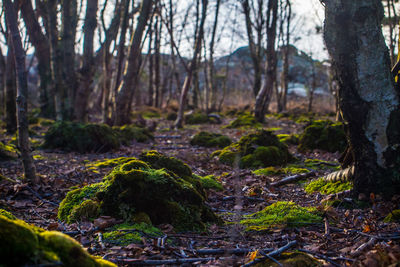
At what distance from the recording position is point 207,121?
A: 750 inches

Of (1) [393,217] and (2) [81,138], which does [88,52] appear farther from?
(1) [393,217]

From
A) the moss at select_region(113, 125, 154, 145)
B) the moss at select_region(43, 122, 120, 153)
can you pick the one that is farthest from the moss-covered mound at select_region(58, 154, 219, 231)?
the moss at select_region(113, 125, 154, 145)

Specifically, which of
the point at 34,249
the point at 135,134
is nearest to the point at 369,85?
the point at 34,249

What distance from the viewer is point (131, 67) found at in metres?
13.2

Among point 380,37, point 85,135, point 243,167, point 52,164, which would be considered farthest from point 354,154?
point 85,135

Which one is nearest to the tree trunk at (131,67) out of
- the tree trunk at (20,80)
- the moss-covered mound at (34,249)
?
the tree trunk at (20,80)

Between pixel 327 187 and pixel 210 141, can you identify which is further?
pixel 210 141

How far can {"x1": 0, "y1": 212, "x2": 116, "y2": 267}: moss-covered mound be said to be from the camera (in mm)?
1643

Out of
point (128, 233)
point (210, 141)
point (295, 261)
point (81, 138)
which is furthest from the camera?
point (210, 141)

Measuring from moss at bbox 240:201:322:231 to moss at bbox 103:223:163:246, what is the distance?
1.05 meters

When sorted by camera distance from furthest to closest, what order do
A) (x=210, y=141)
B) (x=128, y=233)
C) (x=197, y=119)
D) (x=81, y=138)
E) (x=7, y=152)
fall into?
(x=197, y=119) < (x=210, y=141) < (x=81, y=138) < (x=7, y=152) < (x=128, y=233)

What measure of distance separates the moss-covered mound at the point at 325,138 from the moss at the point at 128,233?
22.9 ft

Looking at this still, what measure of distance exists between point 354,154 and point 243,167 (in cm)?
344

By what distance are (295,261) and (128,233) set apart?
61.7 inches
